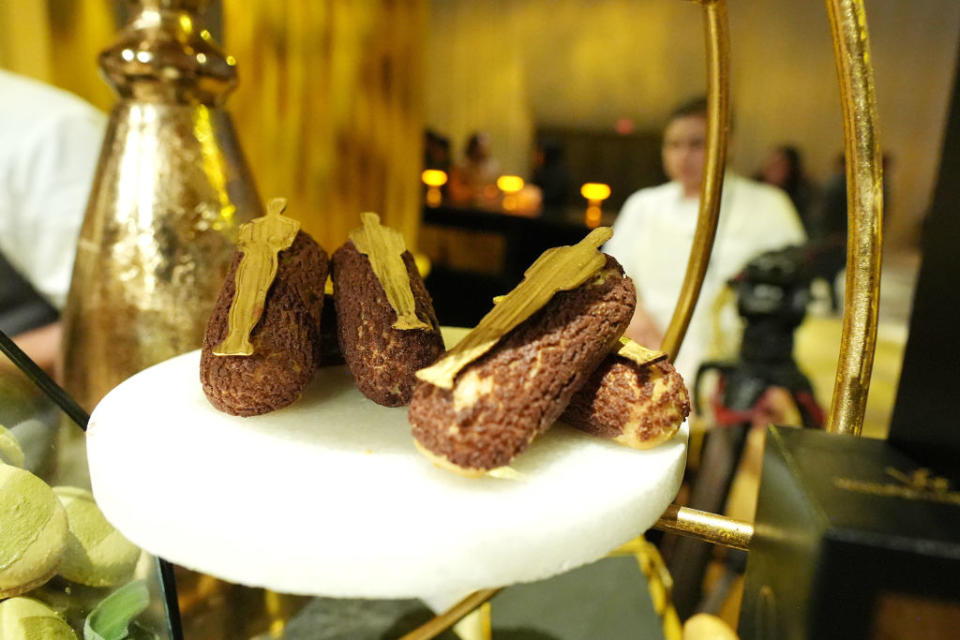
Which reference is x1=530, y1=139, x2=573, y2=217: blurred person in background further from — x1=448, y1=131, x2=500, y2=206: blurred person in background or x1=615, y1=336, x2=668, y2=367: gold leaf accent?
x1=615, y1=336, x2=668, y2=367: gold leaf accent

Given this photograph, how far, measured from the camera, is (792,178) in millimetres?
1246

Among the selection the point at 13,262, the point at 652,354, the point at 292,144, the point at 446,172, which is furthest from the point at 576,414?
the point at 446,172

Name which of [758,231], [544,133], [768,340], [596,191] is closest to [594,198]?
[596,191]

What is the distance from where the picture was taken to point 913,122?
116cm

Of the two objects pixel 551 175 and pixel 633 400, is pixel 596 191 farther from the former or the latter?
pixel 633 400

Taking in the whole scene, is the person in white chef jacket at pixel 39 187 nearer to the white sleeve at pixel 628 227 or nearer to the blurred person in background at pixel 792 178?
the white sleeve at pixel 628 227

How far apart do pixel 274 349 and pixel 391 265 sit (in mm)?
71

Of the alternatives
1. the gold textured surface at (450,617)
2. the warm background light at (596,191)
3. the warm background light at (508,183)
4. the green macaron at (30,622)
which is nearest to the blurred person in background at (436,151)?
the warm background light at (508,183)

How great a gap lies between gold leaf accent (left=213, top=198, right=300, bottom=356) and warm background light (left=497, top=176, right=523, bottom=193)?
40.2 inches

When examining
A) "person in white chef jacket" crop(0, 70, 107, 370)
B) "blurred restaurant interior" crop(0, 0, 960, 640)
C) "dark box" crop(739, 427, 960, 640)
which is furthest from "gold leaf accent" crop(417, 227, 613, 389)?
"person in white chef jacket" crop(0, 70, 107, 370)

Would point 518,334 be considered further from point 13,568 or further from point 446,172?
point 446,172

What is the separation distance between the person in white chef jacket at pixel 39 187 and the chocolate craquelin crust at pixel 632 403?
753 mm

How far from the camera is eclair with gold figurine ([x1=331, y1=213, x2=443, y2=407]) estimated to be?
31 centimetres

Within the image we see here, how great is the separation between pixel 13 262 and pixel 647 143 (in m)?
1.04
